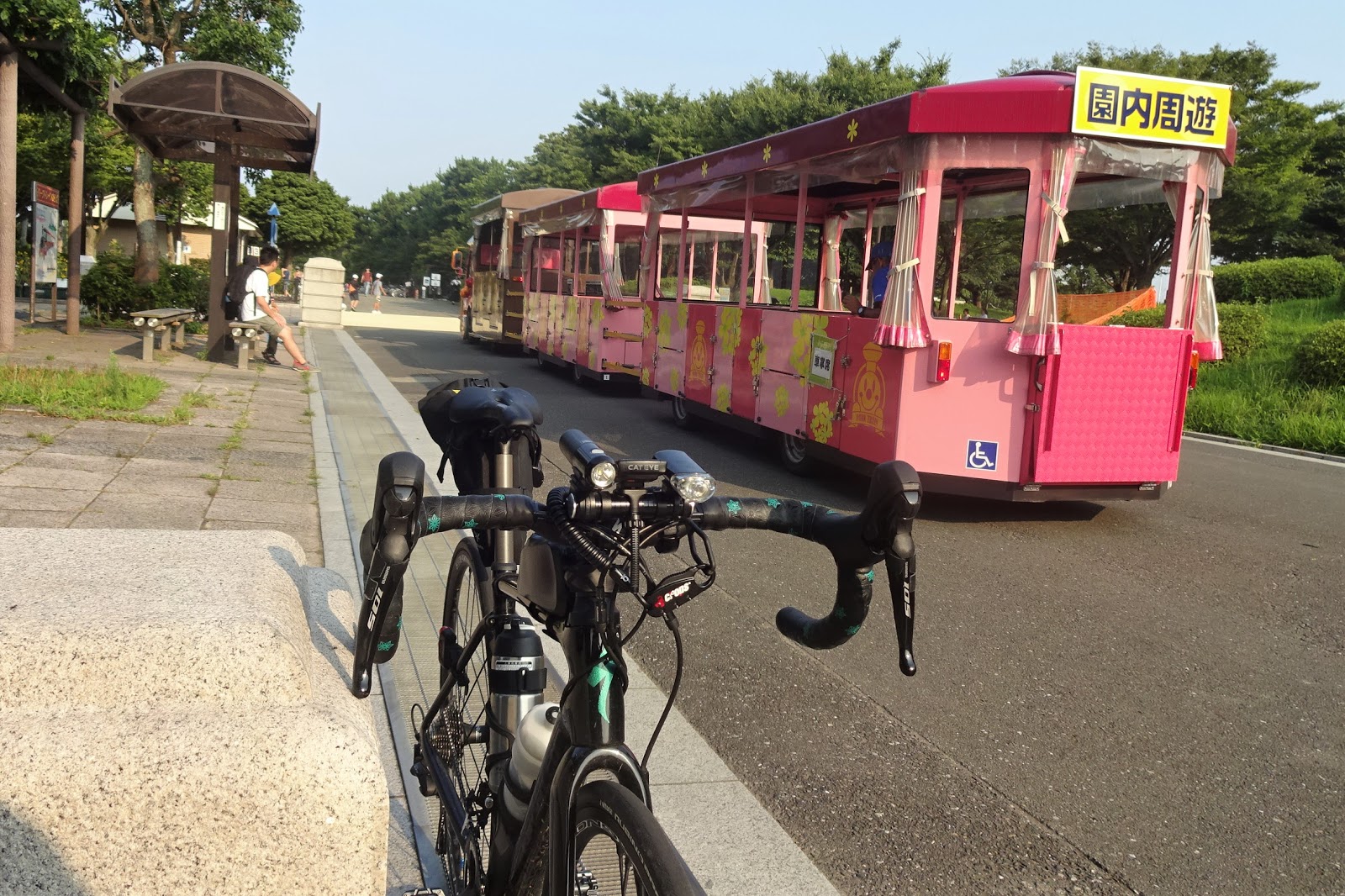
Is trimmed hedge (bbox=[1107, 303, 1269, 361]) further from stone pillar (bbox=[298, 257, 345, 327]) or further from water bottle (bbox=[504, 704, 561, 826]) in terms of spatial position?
stone pillar (bbox=[298, 257, 345, 327])

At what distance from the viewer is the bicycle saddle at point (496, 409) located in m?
2.99

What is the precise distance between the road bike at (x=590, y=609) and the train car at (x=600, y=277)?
12285 mm

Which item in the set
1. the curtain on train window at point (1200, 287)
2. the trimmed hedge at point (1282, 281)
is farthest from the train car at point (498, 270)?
the curtain on train window at point (1200, 287)

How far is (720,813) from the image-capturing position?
3.66 meters

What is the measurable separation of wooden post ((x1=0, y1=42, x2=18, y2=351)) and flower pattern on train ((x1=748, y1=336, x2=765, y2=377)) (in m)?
8.56

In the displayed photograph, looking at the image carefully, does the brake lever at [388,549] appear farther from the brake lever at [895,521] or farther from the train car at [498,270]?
the train car at [498,270]

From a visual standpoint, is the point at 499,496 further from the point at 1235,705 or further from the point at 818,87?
the point at 818,87

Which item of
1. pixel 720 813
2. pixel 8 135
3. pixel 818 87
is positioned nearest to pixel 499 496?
pixel 720 813

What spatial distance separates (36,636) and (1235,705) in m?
4.55

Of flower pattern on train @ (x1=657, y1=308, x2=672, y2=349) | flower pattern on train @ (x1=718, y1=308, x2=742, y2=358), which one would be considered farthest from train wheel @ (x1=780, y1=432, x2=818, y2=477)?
flower pattern on train @ (x1=657, y1=308, x2=672, y2=349)

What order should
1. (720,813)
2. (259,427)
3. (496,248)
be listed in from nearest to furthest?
(720,813) → (259,427) → (496,248)

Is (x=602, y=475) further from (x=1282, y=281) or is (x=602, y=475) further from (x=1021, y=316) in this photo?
(x=1282, y=281)

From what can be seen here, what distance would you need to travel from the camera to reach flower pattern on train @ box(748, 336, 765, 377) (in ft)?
37.1

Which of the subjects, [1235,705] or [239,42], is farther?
[239,42]
